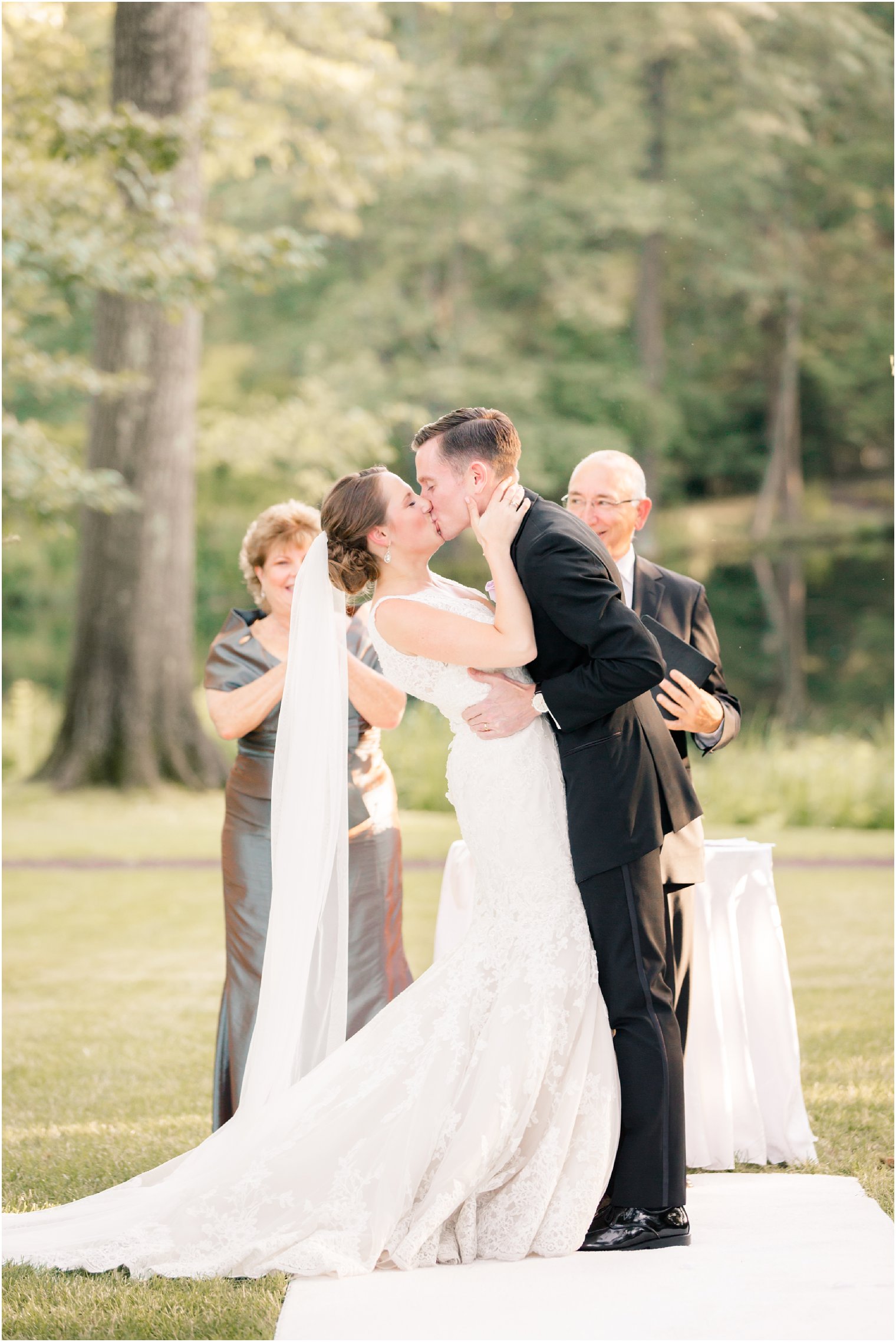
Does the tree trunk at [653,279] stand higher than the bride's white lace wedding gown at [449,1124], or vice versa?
the tree trunk at [653,279]

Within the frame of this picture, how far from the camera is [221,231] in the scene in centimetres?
1562

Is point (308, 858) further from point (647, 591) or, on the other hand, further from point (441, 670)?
point (647, 591)

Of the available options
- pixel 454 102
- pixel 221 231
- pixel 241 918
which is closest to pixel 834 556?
pixel 454 102

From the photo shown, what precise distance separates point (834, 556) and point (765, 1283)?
28772 mm

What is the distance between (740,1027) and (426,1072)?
4.36 feet

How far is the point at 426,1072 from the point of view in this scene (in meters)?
3.48

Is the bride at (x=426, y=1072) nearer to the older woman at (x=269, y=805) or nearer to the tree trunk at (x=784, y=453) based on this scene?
the older woman at (x=269, y=805)

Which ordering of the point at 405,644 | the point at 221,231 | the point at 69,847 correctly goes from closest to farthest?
the point at 405,644 → the point at 69,847 → the point at 221,231

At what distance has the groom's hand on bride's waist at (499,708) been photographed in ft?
11.7

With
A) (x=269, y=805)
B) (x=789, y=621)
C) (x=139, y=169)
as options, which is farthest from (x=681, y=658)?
(x=789, y=621)

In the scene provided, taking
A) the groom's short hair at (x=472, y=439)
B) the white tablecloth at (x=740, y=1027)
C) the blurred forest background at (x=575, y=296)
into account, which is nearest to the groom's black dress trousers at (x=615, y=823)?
the groom's short hair at (x=472, y=439)

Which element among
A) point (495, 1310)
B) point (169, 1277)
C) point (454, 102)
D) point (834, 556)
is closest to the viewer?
point (495, 1310)

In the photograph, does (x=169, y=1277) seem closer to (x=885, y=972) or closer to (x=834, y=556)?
(x=885, y=972)

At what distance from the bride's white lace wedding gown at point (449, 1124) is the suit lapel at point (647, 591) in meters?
0.69
